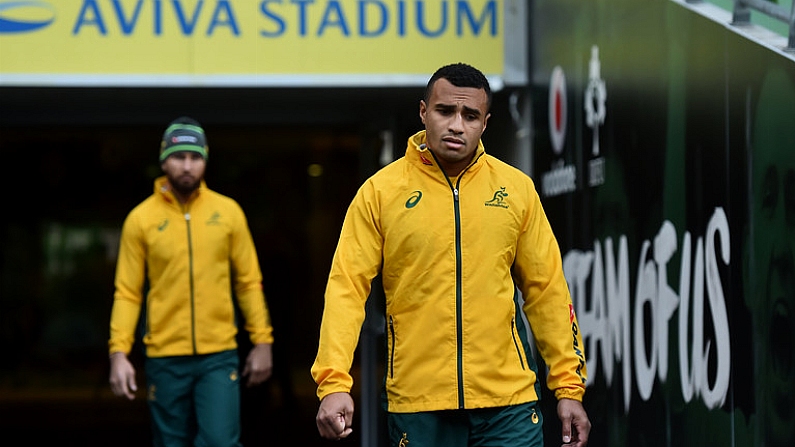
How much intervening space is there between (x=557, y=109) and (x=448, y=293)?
3.94 m

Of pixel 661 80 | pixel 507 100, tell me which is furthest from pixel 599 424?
pixel 507 100

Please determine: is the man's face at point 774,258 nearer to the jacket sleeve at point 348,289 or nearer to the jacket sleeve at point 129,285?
the jacket sleeve at point 348,289

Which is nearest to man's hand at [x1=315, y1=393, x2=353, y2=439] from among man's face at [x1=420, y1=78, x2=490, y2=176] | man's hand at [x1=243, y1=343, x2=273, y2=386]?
man's face at [x1=420, y1=78, x2=490, y2=176]

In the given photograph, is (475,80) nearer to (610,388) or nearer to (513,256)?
(513,256)

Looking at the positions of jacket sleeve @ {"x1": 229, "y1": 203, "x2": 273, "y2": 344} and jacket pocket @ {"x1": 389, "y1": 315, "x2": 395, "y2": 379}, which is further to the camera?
jacket sleeve @ {"x1": 229, "y1": 203, "x2": 273, "y2": 344}

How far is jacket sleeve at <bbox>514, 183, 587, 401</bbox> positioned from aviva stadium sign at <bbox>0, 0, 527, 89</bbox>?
13.5ft

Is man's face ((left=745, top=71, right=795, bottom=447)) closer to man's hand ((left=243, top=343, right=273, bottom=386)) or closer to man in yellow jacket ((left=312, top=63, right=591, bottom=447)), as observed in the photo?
man in yellow jacket ((left=312, top=63, right=591, bottom=447))

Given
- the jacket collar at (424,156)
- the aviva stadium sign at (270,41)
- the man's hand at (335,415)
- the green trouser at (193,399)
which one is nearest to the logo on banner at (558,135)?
the aviva stadium sign at (270,41)

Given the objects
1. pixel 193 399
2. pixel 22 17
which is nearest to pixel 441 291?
pixel 193 399

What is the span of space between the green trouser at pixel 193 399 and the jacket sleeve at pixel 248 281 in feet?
1.15

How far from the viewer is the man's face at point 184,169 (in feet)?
23.6

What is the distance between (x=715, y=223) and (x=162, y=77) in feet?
13.7

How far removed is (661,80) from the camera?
6156mm

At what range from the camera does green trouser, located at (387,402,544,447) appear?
4.31m
